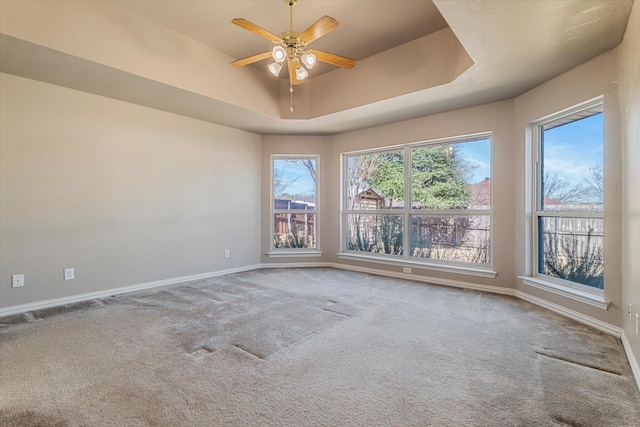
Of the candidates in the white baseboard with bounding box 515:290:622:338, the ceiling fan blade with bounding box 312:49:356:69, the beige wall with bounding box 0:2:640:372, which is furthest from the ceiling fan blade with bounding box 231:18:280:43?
the white baseboard with bounding box 515:290:622:338

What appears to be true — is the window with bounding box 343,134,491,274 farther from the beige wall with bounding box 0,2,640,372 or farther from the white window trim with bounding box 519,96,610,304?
the white window trim with bounding box 519,96,610,304

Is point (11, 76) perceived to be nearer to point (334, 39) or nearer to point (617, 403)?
point (334, 39)

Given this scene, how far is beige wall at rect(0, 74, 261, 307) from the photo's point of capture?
3.27m

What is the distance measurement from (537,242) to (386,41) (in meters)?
2.97

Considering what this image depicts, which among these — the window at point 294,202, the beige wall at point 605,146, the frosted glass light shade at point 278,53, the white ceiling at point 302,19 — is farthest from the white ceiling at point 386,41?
the window at point 294,202

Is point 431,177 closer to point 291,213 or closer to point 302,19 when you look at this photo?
point 291,213

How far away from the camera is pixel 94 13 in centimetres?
288

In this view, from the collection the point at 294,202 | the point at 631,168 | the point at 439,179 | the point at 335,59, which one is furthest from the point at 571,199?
the point at 294,202

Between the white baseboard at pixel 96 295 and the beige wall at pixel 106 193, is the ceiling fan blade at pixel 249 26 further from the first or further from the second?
the white baseboard at pixel 96 295

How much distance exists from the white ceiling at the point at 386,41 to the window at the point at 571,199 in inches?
23.3

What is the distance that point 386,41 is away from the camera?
3.68 metres

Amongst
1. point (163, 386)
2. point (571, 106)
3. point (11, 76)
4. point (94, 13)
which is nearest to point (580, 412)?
point (163, 386)

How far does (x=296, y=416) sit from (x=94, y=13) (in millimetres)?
3730

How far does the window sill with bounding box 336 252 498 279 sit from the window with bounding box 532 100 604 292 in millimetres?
602
